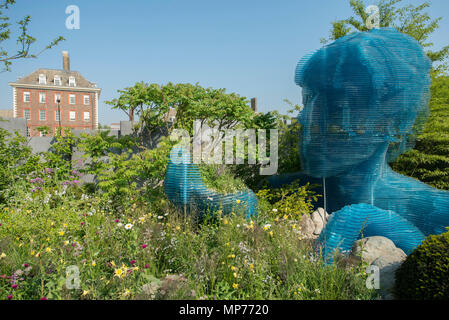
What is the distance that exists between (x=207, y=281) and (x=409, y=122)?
369cm

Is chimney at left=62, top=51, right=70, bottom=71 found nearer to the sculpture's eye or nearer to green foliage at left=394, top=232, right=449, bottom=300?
the sculpture's eye

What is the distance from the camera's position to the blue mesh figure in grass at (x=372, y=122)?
3.88 m

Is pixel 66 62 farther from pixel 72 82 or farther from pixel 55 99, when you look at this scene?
pixel 55 99

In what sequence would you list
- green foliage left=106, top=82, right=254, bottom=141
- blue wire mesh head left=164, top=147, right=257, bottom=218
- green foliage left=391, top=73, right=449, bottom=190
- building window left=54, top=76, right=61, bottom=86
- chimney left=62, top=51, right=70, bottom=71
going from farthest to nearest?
building window left=54, top=76, right=61, bottom=86
chimney left=62, top=51, right=70, bottom=71
green foliage left=106, top=82, right=254, bottom=141
green foliage left=391, top=73, right=449, bottom=190
blue wire mesh head left=164, top=147, right=257, bottom=218

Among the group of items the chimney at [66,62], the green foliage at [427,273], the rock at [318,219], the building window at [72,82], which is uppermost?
the chimney at [66,62]

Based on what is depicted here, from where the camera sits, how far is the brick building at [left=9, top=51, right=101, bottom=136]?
31.7 m

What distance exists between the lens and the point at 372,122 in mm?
4062

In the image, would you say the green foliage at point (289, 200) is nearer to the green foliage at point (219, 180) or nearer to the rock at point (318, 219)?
the rock at point (318, 219)

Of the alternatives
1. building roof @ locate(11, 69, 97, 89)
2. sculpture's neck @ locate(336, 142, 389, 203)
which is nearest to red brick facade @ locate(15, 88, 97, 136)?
building roof @ locate(11, 69, 97, 89)

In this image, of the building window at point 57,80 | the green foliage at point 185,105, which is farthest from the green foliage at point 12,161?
the building window at point 57,80

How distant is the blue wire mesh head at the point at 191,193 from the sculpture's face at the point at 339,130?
1423 mm

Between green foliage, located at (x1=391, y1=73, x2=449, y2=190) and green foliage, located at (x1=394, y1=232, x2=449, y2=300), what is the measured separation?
3.81 metres
